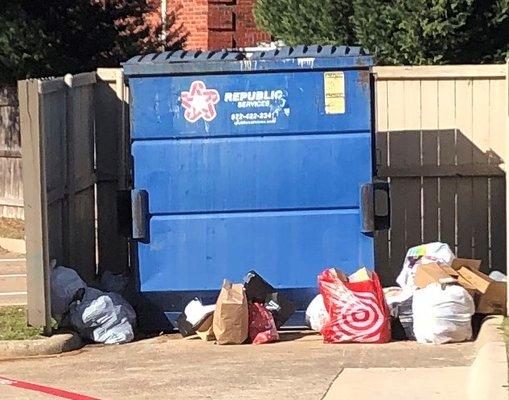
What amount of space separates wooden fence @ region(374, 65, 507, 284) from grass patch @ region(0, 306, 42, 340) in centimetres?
Answer: 333

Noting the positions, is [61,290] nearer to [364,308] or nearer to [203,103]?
[203,103]

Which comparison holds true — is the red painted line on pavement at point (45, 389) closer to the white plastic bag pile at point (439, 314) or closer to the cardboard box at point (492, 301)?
the white plastic bag pile at point (439, 314)

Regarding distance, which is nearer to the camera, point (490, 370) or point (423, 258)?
point (490, 370)

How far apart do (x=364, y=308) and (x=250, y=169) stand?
146 cm

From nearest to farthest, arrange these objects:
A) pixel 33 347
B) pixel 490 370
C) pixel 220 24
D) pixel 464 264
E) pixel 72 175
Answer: pixel 490 370 < pixel 33 347 < pixel 464 264 < pixel 72 175 < pixel 220 24

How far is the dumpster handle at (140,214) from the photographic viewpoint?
8773 mm

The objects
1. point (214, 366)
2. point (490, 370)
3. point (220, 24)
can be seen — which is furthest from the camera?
point (220, 24)

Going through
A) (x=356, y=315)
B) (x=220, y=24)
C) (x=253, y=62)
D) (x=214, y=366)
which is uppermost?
(x=220, y=24)

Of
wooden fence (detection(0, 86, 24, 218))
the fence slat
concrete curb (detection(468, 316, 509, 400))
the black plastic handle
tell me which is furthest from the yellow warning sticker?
wooden fence (detection(0, 86, 24, 218))

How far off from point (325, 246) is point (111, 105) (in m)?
2.45

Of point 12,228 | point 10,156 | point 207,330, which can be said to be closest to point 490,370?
point 207,330

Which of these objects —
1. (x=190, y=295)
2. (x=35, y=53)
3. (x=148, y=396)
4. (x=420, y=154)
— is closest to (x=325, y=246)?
(x=190, y=295)

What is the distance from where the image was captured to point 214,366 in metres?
7.76

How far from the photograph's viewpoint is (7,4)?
12.1 metres
